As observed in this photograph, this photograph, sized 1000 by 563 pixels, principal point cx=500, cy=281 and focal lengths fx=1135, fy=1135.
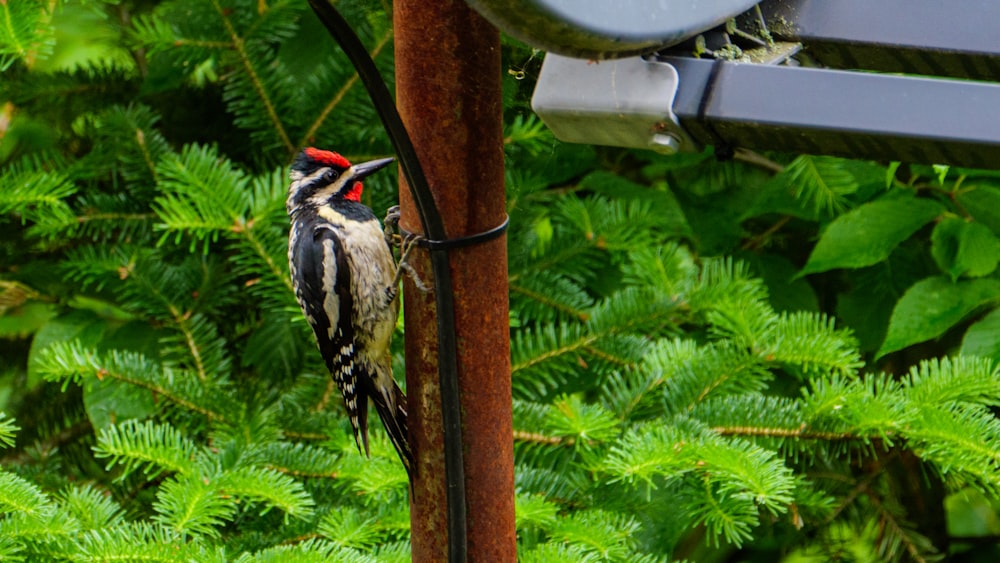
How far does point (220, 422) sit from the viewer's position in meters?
1.96

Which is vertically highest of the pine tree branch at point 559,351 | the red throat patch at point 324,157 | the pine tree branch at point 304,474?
the red throat patch at point 324,157

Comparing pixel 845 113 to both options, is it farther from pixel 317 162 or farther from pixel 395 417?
pixel 317 162

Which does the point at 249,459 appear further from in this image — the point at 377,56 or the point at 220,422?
the point at 377,56

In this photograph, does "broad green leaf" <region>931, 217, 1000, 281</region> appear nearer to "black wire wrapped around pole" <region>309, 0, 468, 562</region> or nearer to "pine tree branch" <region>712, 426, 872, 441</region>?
"pine tree branch" <region>712, 426, 872, 441</region>

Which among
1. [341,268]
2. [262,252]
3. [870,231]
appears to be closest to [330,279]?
[341,268]

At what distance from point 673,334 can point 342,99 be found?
2.54ft

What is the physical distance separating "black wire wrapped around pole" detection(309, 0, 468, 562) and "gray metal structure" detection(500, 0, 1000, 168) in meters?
0.19

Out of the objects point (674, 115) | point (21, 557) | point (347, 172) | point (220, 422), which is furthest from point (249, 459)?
point (674, 115)

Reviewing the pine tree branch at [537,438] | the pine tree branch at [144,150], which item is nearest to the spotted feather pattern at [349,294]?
the pine tree branch at [537,438]

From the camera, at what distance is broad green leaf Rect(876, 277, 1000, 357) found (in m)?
1.84

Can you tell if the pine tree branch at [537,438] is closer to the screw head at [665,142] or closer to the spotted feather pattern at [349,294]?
the spotted feather pattern at [349,294]

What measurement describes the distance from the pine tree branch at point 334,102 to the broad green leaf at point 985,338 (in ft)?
3.73

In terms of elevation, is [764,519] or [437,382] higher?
[437,382]

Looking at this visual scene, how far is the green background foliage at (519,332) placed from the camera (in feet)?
5.39
